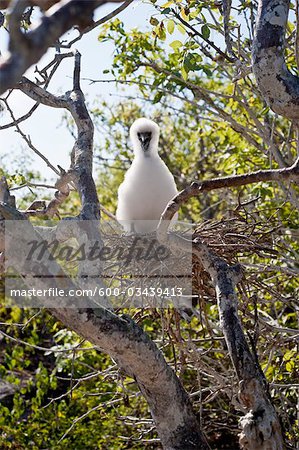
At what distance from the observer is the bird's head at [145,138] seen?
17.0ft

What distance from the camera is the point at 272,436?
280cm

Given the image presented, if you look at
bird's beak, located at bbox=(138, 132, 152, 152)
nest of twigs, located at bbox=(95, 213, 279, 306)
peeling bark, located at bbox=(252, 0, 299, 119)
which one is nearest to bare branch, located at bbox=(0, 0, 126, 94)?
peeling bark, located at bbox=(252, 0, 299, 119)

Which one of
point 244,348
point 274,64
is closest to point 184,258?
point 244,348

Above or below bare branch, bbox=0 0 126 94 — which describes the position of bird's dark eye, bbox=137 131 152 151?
above

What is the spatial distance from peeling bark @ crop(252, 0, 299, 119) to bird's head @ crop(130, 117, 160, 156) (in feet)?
7.50

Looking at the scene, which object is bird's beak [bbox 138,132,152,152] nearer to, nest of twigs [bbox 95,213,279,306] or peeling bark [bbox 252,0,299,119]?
nest of twigs [bbox 95,213,279,306]

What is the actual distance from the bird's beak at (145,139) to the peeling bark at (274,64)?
2.28 meters

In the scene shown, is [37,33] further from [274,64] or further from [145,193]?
[145,193]

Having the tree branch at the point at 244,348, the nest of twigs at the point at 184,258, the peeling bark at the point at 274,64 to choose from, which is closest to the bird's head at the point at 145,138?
the nest of twigs at the point at 184,258

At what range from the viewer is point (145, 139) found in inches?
205

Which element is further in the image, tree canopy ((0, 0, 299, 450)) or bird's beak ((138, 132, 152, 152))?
bird's beak ((138, 132, 152, 152))

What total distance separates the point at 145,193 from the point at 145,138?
511 millimetres

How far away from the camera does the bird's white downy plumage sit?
16.1 ft

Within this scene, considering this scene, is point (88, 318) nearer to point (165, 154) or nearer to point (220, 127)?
point (220, 127)
